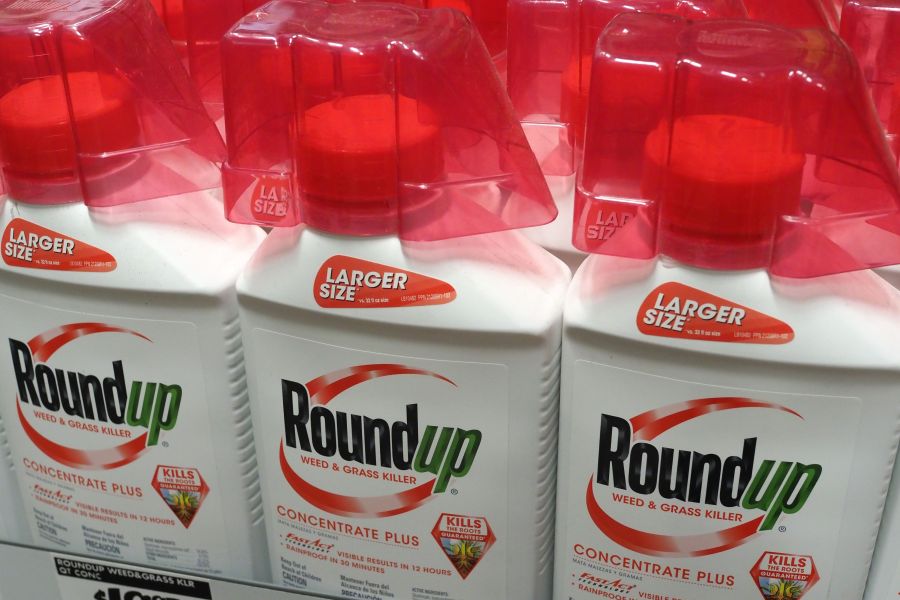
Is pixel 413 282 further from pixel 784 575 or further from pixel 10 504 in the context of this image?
pixel 10 504

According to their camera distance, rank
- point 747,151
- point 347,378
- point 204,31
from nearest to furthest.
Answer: point 747,151 < point 347,378 < point 204,31

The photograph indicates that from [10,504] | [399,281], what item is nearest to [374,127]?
[399,281]

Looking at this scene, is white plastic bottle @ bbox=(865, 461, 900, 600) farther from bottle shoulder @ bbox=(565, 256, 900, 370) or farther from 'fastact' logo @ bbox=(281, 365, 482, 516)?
'fastact' logo @ bbox=(281, 365, 482, 516)

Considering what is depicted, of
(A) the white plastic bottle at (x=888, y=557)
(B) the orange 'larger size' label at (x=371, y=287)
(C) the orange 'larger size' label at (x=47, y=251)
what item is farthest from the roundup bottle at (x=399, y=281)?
(A) the white plastic bottle at (x=888, y=557)

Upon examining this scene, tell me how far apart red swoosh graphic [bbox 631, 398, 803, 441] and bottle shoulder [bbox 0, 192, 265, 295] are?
0.31m

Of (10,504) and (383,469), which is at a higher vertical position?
(383,469)

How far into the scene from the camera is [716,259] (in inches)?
24.1

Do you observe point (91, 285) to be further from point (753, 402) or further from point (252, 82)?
point (753, 402)

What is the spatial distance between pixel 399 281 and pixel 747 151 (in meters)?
0.24

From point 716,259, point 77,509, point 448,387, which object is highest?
point 716,259

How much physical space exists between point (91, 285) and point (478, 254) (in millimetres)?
290

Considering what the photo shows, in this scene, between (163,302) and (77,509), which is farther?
(77,509)

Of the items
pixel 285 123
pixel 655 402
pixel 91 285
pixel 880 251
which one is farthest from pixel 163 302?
pixel 880 251

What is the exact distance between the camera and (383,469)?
72 centimetres
